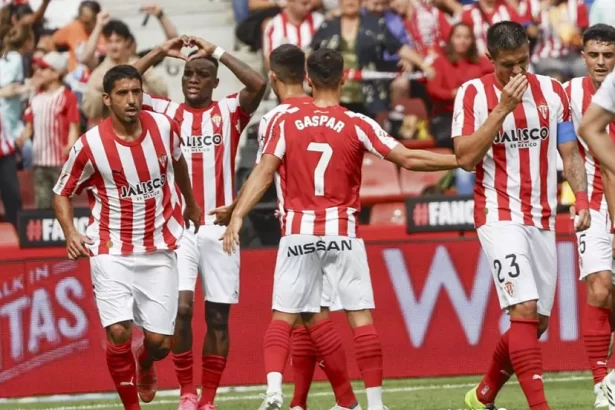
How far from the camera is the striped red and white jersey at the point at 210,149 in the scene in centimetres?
944

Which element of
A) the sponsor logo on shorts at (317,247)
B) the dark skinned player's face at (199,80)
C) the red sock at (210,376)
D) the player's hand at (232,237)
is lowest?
the red sock at (210,376)

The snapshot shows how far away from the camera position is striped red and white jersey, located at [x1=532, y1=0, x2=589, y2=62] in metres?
14.1

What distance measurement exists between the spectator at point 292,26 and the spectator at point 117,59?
1196 mm

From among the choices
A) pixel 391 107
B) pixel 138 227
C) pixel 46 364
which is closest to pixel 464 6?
pixel 391 107

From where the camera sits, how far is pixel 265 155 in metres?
7.92

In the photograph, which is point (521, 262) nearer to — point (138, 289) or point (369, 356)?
point (369, 356)

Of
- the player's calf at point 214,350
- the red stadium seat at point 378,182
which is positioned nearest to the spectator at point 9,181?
the red stadium seat at point 378,182

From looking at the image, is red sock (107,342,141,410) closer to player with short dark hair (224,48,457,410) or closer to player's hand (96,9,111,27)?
player with short dark hair (224,48,457,410)

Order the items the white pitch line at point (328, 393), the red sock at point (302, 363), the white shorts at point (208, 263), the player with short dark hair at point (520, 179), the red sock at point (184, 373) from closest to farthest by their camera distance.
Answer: the player with short dark hair at point (520, 179) → the red sock at point (302, 363) → the red sock at point (184, 373) → the white shorts at point (208, 263) → the white pitch line at point (328, 393)

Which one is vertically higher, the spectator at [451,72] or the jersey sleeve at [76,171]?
the spectator at [451,72]

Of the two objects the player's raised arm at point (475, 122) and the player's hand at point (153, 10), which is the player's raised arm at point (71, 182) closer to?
the player's raised arm at point (475, 122)

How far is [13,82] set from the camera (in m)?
14.0

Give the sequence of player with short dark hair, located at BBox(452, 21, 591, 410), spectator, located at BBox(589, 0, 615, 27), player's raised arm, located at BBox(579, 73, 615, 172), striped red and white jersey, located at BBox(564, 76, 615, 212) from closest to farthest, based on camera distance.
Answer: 1. player's raised arm, located at BBox(579, 73, 615, 172)
2. player with short dark hair, located at BBox(452, 21, 591, 410)
3. striped red and white jersey, located at BBox(564, 76, 615, 212)
4. spectator, located at BBox(589, 0, 615, 27)

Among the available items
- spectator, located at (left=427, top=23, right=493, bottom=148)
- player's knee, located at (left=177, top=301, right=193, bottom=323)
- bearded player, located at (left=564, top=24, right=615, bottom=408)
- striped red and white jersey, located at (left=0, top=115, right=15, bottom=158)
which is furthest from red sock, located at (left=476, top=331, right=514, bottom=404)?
striped red and white jersey, located at (left=0, top=115, right=15, bottom=158)
